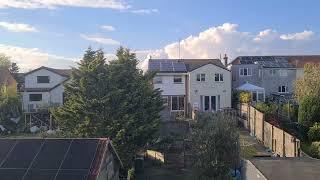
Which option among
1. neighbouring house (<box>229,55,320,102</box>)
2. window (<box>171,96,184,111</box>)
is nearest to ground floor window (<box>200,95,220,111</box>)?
window (<box>171,96,184,111</box>)

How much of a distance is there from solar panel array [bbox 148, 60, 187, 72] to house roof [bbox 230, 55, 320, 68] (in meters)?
10.2

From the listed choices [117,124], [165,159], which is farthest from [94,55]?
[165,159]

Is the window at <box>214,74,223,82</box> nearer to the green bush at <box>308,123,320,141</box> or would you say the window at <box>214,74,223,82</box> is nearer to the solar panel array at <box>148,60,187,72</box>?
the solar panel array at <box>148,60,187,72</box>

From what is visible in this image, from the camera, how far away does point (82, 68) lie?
33.3 metres

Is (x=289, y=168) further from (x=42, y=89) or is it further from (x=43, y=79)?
(x=43, y=79)

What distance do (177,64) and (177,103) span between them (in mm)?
4798

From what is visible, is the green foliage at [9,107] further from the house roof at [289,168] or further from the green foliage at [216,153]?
the house roof at [289,168]

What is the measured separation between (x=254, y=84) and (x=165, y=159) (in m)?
29.9

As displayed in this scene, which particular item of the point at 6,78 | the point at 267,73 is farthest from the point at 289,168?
the point at 6,78

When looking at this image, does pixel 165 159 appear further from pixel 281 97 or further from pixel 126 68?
pixel 281 97

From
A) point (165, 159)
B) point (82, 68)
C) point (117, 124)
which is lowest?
point (165, 159)

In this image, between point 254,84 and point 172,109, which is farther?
point 254,84

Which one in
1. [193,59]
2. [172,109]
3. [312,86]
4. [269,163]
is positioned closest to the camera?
[269,163]

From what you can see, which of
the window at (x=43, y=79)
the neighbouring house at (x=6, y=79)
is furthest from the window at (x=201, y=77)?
the neighbouring house at (x=6, y=79)
